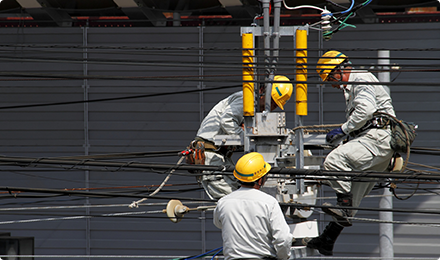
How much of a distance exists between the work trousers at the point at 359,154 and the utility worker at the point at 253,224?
1.94m

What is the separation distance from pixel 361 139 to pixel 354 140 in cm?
9

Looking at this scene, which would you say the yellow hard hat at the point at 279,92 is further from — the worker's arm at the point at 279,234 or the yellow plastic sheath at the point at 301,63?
the worker's arm at the point at 279,234

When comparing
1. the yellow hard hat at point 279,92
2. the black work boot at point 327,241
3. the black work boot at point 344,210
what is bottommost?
the black work boot at point 327,241

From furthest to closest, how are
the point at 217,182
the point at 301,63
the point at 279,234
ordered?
1. the point at 217,182
2. the point at 301,63
3. the point at 279,234

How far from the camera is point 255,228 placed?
4.09 m

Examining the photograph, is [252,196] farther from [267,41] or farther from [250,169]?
[267,41]

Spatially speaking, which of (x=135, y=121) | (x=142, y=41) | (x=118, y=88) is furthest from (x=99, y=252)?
(x=142, y=41)

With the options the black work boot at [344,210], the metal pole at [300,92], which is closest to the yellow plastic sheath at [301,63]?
the metal pole at [300,92]

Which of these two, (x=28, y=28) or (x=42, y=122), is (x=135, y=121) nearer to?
(x=42, y=122)

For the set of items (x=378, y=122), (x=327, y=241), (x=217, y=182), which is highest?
(x=378, y=122)

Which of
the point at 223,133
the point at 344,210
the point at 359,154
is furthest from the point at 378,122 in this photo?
the point at 223,133

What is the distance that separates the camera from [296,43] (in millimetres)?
5418

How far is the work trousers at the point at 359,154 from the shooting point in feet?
19.4

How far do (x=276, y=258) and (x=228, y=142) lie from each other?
1959mm
